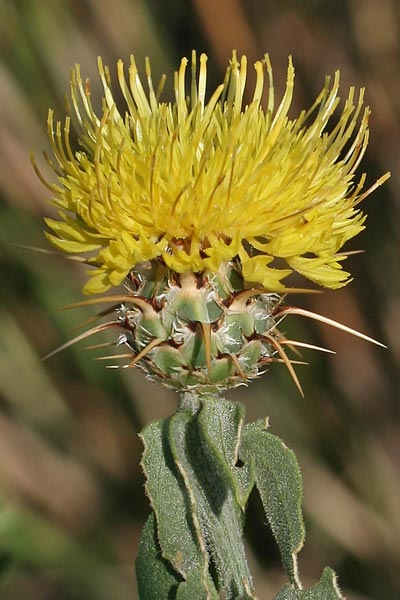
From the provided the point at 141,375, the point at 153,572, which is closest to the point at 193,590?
the point at 153,572

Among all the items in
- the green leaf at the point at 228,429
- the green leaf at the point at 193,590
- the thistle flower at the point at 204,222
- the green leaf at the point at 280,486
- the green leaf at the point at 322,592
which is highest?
the thistle flower at the point at 204,222

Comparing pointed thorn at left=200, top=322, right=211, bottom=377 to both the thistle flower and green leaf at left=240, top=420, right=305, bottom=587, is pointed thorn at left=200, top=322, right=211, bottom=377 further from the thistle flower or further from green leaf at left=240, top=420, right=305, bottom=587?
green leaf at left=240, top=420, right=305, bottom=587

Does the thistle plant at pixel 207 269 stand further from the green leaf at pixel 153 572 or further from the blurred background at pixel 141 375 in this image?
the blurred background at pixel 141 375

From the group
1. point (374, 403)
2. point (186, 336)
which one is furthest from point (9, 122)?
point (186, 336)

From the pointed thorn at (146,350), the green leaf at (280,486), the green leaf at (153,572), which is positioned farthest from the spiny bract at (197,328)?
the green leaf at (153,572)

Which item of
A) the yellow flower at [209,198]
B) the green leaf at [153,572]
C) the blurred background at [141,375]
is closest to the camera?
the yellow flower at [209,198]

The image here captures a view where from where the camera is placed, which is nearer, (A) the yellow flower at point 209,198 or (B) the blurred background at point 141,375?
(A) the yellow flower at point 209,198

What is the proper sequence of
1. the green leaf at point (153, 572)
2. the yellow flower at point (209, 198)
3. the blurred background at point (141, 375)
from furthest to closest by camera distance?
the blurred background at point (141, 375) < the green leaf at point (153, 572) < the yellow flower at point (209, 198)

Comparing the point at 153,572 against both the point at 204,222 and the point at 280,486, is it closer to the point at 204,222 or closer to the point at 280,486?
the point at 280,486
